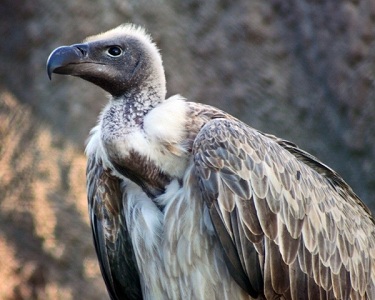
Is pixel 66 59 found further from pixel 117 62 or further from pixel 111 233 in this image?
pixel 111 233

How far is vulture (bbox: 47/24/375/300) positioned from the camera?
4.91 m

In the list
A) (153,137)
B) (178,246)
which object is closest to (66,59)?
(153,137)

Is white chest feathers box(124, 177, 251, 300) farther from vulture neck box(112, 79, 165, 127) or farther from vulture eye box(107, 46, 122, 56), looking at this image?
vulture eye box(107, 46, 122, 56)

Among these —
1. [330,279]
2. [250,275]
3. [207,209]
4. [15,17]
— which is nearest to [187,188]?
[207,209]

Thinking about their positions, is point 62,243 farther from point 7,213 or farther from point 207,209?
point 207,209

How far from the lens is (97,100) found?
800 centimetres

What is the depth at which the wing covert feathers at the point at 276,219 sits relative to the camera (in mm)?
4871

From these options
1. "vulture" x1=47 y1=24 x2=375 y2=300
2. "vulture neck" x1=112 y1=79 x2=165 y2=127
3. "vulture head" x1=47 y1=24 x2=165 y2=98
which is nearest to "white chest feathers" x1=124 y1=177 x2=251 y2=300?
"vulture" x1=47 y1=24 x2=375 y2=300

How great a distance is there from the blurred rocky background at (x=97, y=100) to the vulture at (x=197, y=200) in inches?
101

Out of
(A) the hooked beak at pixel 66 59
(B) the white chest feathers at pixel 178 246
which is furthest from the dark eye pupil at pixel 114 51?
(B) the white chest feathers at pixel 178 246

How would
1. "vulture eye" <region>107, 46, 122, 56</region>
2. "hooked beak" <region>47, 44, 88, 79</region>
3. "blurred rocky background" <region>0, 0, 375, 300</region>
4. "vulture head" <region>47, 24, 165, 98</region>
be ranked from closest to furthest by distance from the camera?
"hooked beak" <region>47, 44, 88, 79</region> → "vulture head" <region>47, 24, 165, 98</region> → "vulture eye" <region>107, 46, 122, 56</region> → "blurred rocky background" <region>0, 0, 375, 300</region>

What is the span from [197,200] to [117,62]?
894mm

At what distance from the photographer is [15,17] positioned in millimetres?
7961

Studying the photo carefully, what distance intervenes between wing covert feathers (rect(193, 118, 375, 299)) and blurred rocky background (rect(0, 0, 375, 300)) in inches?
106
